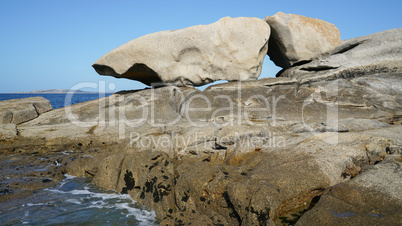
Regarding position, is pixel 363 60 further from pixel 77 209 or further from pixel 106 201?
pixel 77 209

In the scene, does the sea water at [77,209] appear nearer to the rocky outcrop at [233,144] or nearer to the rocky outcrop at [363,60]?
the rocky outcrop at [233,144]

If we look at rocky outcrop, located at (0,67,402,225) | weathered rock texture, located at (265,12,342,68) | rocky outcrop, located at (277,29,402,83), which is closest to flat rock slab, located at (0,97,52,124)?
rocky outcrop, located at (0,67,402,225)

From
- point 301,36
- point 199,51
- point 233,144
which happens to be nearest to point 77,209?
point 233,144

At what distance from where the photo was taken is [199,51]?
1500cm

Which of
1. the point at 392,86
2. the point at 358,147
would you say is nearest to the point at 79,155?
the point at 358,147

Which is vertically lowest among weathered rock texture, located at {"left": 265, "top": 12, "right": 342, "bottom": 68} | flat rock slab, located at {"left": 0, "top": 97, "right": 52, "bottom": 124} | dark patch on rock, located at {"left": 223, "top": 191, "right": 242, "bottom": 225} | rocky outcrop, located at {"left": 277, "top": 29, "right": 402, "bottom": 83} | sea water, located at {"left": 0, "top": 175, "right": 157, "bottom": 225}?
sea water, located at {"left": 0, "top": 175, "right": 157, "bottom": 225}

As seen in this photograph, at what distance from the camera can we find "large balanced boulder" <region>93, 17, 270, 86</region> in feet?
48.9

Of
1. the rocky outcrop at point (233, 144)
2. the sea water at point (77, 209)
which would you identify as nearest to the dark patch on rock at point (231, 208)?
the rocky outcrop at point (233, 144)

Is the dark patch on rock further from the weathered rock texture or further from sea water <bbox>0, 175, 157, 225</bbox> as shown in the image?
the weathered rock texture

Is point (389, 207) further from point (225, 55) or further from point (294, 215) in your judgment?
point (225, 55)

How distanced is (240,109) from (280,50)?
5569 millimetres

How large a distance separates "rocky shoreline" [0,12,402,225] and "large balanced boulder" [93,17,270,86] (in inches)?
42.1

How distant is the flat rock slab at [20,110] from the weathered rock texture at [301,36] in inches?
477

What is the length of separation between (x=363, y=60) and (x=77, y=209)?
13.2m
